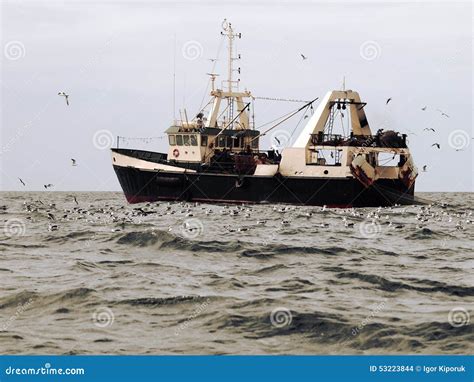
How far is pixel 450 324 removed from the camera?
15742 millimetres

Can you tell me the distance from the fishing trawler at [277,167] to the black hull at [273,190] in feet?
0.22

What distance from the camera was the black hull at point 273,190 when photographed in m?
56.5

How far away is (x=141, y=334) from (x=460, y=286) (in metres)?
8.60

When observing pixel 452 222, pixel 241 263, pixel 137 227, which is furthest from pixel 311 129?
pixel 241 263

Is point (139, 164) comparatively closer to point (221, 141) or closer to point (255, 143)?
point (221, 141)

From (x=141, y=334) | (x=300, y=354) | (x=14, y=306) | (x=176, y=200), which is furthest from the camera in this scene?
(x=176, y=200)

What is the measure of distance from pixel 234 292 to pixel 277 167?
39.5 m

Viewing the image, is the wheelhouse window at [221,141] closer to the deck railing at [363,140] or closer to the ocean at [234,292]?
the deck railing at [363,140]

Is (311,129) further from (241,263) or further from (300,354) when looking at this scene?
(300,354)

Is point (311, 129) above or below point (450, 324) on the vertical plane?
above

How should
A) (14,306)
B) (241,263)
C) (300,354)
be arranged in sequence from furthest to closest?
(241,263) → (14,306) → (300,354)

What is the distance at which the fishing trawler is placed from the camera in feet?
186

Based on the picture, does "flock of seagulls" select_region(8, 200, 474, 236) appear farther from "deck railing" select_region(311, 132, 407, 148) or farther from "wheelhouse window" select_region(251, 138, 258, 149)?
"wheelhouse window" select_region(251, 138, 258, 149)

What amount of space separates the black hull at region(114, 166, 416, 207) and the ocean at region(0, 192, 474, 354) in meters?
22.1
